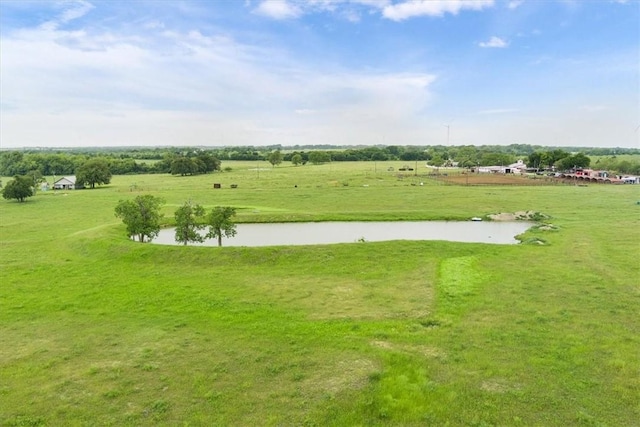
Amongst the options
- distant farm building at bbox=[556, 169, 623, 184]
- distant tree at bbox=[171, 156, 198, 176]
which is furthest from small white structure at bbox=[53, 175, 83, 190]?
distant farm building at bbox=[556, 169, 623, 184]

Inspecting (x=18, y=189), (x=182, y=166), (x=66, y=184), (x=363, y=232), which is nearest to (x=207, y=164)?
(x=182, y=166)

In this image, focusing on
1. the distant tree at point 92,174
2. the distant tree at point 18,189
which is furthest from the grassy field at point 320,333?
the distant tree at point 92,174

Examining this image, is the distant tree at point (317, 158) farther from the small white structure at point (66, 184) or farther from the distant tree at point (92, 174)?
the small white structure at point (66, 184)

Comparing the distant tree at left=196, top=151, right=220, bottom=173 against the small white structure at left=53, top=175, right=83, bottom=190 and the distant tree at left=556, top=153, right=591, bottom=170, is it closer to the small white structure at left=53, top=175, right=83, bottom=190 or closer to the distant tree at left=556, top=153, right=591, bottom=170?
the small white structure at left=53, top=175, right=83, bottom=190

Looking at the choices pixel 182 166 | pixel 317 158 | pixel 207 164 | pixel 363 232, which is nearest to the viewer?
pixel 363 232

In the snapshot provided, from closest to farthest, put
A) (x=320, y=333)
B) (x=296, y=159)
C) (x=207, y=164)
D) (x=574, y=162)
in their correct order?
(x=320, y=333) → (x=574, y=162) → (x=207, y=164) → (x=296, y=159)

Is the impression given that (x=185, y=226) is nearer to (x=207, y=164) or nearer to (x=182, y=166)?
(x=182, y=166)

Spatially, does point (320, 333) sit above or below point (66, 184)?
below
